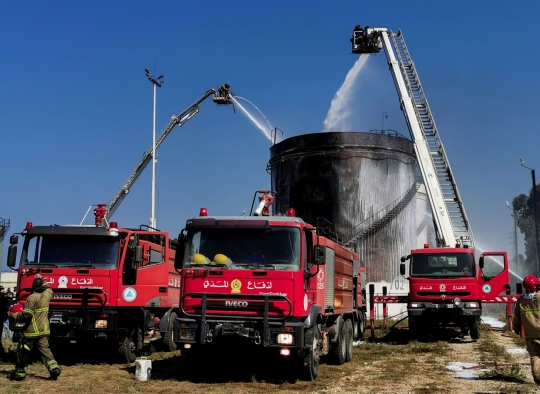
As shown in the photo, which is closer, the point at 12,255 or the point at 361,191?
the point at 12,255

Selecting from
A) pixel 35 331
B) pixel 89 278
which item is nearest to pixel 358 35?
pixel 89 278

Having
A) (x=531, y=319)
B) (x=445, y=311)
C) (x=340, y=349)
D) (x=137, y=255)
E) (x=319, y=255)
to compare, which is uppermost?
(x=137, y=255)

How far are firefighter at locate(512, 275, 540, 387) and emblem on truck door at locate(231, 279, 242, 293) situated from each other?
4955 mm

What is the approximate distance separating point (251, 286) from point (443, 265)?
11516mm

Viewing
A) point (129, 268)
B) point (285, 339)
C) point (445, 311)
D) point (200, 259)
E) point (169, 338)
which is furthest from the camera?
point (445, 311)

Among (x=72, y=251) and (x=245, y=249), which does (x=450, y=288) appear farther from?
(x=72, y=251)

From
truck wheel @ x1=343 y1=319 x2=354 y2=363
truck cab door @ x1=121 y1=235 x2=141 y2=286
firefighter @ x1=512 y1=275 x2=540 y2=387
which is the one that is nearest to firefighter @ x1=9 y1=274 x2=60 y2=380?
truck cab door @ x1=121 y1=235 x2=141 y2=286

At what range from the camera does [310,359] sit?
1120cm

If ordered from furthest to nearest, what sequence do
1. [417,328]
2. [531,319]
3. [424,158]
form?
[424,158] → [417,328] → [531,319]

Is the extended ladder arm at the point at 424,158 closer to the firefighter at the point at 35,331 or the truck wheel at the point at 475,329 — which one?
the truck wheel at the point at 475,329

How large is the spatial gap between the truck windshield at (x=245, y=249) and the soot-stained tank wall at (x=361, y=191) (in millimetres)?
32645

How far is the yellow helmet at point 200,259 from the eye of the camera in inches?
445

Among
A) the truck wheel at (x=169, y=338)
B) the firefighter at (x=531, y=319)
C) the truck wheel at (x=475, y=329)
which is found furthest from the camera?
the truck wheel at (x=475, y=329)

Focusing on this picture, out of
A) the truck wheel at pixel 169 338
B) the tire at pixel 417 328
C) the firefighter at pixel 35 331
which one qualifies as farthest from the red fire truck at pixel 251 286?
the tire at pixel 417 328
